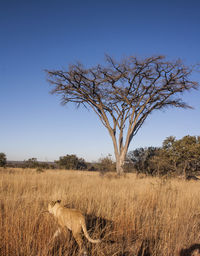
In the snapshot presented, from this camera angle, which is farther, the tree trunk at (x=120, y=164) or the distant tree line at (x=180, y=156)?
the tree trunk at (x=120, y=164)

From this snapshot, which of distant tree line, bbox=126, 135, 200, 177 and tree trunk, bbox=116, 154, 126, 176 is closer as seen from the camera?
distant tree line, bbox=126, 135, 200, 177

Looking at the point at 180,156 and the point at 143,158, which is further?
the point at 143,158

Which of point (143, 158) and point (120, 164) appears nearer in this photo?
point (120, 164)

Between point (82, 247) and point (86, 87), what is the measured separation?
12.9 m

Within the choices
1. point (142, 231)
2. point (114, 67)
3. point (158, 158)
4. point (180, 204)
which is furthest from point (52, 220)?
point (114, 67)

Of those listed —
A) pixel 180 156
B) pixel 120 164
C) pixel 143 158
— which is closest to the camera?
pixel 180 156

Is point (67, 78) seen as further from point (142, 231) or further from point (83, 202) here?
point (142, 231)

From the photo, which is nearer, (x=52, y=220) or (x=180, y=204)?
(x=52, y=220)

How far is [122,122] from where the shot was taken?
45.5ft

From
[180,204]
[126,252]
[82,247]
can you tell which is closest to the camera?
[82,247]

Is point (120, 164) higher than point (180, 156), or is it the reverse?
point (180, 156)

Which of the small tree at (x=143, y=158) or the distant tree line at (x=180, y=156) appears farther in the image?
the small tree at (x=143, y=158)

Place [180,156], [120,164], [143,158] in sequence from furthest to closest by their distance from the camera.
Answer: [143,158], [120,164], [180,156]

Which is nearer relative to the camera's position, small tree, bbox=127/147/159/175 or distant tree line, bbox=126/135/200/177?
distant tree line, bbox=126/135/200/177
